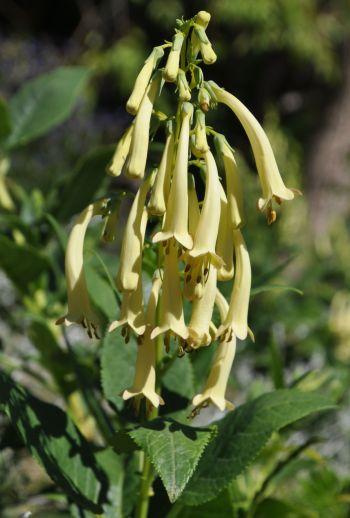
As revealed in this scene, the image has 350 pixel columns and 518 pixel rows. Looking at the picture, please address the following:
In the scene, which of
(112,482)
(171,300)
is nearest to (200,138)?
(171,300)

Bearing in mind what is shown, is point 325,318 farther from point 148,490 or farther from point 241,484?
point 148,490

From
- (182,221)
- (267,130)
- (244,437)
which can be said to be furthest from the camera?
(267,130)

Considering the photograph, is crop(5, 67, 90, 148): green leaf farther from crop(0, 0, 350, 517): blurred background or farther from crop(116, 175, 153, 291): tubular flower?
crop(116, 175, 153, 291): tubular flower

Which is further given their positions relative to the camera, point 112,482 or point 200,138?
point 112,482

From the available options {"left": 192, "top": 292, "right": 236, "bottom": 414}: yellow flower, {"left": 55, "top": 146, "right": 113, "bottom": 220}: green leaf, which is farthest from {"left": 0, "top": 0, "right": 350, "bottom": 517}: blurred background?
{"left": 192, "top": 292, "right": 236, "bottom": 414}: yellow flower

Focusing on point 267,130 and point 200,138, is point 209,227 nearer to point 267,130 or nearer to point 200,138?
point 200,138
